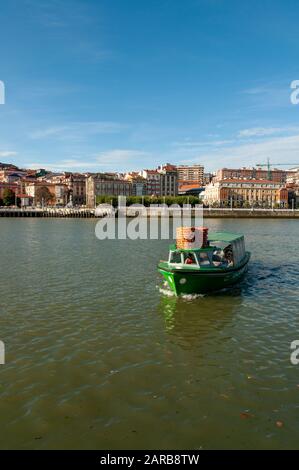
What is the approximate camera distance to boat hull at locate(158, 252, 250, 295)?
20203mm

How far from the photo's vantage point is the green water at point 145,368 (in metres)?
8.86

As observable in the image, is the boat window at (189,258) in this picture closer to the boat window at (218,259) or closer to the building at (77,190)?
the boat window at (218,259)

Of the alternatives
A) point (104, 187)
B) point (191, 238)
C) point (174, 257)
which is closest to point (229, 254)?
point (191, 238)

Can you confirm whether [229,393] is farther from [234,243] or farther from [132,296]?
[234,243]

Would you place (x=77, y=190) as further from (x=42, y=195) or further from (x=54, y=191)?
(x=42, y=195)

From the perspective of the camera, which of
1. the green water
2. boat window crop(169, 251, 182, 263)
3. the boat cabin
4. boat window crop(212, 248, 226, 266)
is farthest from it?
boat window crop(212, 248, 226, 266)

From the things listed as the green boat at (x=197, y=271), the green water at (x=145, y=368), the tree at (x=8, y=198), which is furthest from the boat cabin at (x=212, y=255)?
the tree at (x=8, y=198)

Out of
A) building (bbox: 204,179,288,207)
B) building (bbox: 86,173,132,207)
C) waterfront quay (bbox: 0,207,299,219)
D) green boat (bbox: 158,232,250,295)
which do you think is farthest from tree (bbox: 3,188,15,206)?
green boat (bbox: 158,232,250,295)

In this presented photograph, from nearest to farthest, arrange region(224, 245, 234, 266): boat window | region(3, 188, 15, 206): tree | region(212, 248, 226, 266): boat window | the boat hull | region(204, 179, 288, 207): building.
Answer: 1. the boat hull
2. region(212, 248, 226, 266): boat window
3. region(224, 245, 234, 266): boat window
4. region(3, 188, 15, 206): tree
5. region(204, 179, 288, 207): building

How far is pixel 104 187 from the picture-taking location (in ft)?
597

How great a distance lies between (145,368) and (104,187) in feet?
567

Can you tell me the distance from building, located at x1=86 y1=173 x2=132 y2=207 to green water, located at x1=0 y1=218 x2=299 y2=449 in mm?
158232

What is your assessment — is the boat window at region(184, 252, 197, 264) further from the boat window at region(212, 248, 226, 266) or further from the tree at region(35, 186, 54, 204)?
the tree at region(35, 186, 54, 204)
